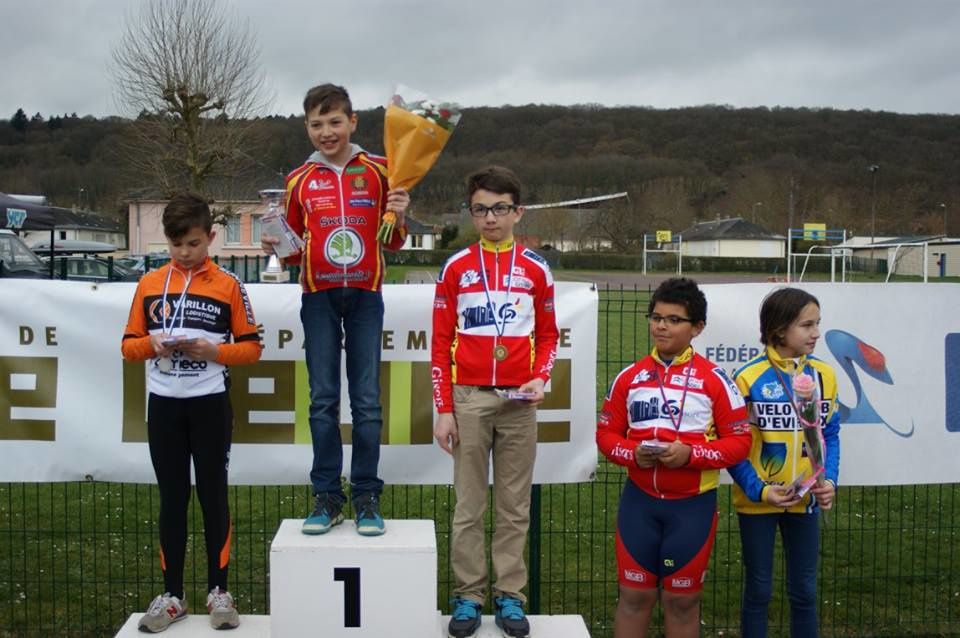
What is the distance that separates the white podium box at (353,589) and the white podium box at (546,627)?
251mm

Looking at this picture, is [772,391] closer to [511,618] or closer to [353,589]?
[511,618]

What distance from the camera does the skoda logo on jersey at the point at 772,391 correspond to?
11.8 ft

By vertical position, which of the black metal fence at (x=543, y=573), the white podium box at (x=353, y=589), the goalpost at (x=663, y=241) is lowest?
the black metal fence at (x=543, y=573)

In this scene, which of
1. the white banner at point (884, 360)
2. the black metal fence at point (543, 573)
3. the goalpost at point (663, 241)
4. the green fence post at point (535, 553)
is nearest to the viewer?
the green fence post at point (535, 553)

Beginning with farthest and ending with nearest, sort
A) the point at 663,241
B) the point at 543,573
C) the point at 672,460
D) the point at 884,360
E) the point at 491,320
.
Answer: the point at 663,241 → the point at 543,573 → the point at 884,360 → the point at 491,320 → the point at 672,460

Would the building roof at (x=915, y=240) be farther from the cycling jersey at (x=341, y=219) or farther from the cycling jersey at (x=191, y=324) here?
the cycling jersey at (x=191, y=324)

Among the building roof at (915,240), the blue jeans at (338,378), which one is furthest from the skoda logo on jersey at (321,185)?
the building roof at (915,240)

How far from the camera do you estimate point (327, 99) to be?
145 inches

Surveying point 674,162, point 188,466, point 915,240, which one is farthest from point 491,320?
point 674,162

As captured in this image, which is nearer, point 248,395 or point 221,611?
point 221,611

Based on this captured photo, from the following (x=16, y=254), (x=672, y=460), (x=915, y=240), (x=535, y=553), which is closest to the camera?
(x=672, y=460)

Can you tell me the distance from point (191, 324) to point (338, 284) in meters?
0.62

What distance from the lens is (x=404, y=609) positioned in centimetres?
348

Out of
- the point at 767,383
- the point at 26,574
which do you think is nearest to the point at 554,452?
the point at 767,383
